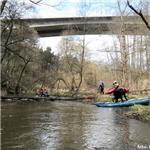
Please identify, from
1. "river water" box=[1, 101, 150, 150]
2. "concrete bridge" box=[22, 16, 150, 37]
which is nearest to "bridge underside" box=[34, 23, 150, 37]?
"concrete bridge" box=[22, 16, 150, 37]

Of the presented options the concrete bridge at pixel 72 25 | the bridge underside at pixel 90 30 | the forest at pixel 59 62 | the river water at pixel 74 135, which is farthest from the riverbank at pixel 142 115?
the concrete bridge at pixel 72 25

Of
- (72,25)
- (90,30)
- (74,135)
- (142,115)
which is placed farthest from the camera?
(72,25)

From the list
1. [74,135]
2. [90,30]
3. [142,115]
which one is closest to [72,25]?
[90,30]

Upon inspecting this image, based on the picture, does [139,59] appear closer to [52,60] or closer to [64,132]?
[52,60]

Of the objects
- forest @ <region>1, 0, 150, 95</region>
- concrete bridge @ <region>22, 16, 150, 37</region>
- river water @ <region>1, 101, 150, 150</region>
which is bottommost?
river water @ <region>1, 101, 150, 150</region>

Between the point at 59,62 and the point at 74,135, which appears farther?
the point at 59,62

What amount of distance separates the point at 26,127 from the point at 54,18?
50.8 meters

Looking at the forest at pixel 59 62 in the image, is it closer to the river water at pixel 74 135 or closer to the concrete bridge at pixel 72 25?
the concrete bridge at pixel 72 25

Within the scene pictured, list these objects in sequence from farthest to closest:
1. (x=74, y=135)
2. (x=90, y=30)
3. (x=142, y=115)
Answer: (x=90, y=30) → (x=142, y=115) → (x=74, y=135)

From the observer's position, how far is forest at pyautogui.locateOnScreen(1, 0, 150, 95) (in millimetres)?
35188

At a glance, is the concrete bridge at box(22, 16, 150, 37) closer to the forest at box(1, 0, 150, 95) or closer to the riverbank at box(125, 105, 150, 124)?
the forest at box(1, 0, 150, 95)

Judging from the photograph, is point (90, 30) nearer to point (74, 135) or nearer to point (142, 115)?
point (142, 115)

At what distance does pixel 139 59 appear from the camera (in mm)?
46781

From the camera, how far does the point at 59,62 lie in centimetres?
6106
